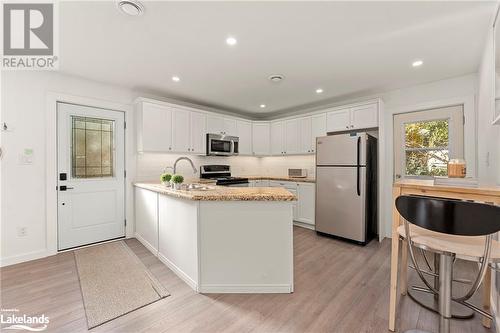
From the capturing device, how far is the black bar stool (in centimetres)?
109

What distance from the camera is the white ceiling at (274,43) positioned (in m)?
1.83

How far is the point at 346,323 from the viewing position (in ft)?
5.62

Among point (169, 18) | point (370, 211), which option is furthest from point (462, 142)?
point (169, 18)

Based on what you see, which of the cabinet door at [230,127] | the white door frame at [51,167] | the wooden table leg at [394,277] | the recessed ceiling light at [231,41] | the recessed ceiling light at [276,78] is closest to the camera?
the wooden table leg at [394,277]

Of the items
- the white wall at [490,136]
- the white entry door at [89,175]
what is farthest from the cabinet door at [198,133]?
the white wall at [490,136]

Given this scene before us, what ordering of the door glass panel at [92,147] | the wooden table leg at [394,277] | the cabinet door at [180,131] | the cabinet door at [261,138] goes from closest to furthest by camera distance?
the wooden table leg at [394,277] → the door glass panel at [92,147] → the cabinet door at [180,131] → the cabinet door at [261,138]

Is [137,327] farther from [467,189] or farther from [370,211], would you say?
[370,211]

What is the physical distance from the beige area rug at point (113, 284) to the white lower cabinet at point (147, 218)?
270 mm

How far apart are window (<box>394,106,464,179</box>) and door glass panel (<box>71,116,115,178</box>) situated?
473 centimetres

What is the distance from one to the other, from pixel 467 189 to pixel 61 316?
3129 mm

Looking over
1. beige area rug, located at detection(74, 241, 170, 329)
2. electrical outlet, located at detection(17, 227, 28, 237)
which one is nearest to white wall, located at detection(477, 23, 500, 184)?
beige area rug, located at detection(74, 241, 170, 329)

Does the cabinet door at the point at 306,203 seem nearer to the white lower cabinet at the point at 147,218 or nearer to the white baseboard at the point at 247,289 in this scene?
the white baseboard at the point at 247,289

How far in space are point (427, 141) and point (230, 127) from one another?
3.51m

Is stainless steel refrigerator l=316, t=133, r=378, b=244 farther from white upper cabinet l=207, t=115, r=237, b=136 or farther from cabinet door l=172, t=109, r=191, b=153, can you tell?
cabinet door l=172, t=109, r=191, b=153
